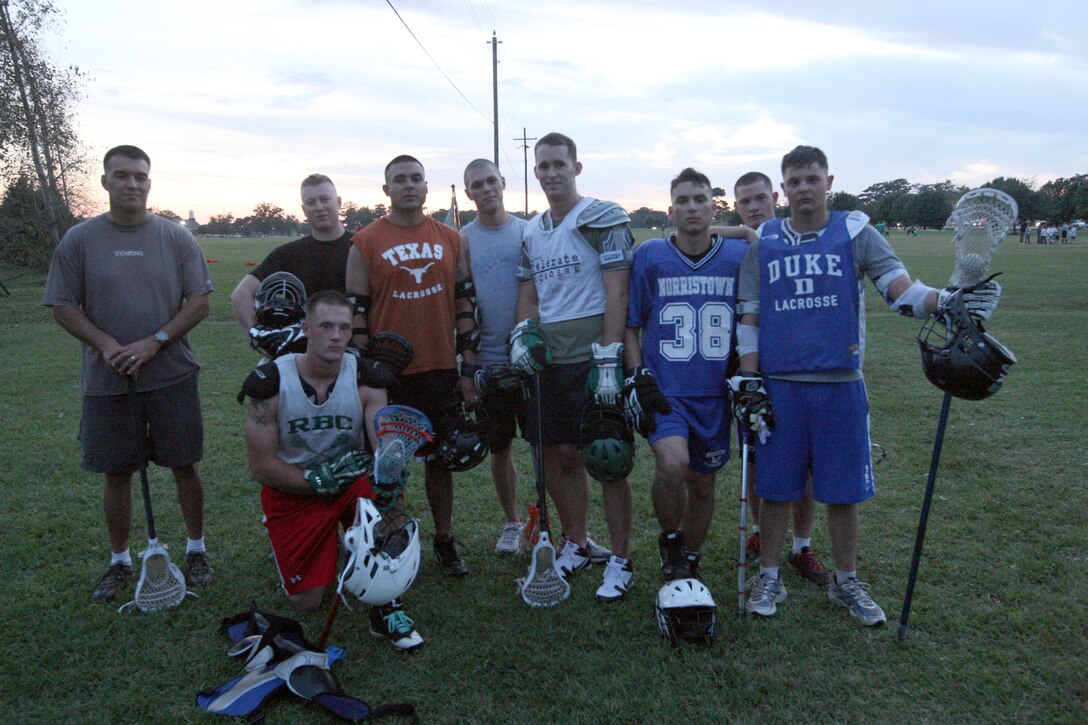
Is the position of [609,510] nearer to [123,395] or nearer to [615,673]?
[615,673]

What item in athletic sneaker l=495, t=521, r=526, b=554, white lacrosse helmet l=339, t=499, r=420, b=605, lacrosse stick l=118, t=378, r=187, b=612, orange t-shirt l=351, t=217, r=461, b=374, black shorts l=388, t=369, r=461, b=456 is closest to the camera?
white lacrosse helmet l=339, t=499, r=420, b=605

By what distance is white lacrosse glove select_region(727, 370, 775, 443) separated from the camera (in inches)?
146

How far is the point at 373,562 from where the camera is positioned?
3312 mm

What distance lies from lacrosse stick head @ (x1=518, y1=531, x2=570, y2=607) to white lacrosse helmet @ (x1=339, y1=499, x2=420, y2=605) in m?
0.86

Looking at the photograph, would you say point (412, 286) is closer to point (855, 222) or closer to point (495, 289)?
point (495, 289)

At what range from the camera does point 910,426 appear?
7.52 m

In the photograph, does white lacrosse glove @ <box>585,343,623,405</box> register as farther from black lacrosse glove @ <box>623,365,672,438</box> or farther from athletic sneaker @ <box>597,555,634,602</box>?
athletic sneaker @ <box>597,555,634,602</box>

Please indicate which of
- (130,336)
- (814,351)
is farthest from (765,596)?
(130,336)

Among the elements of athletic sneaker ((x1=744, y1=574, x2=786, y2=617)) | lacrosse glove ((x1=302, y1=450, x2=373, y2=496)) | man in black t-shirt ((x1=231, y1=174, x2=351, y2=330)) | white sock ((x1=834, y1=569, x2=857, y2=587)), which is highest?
man in black t-shirt ((x1=231, y1=174, x2=351, y2=330))

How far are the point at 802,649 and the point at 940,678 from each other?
1.90ft

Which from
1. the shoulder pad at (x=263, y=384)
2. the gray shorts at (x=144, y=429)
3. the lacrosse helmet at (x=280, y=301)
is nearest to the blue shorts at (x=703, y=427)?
the shoulder pad at (x=263, y=384)

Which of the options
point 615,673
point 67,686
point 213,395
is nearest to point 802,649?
point 615,673

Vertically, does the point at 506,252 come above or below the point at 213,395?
above

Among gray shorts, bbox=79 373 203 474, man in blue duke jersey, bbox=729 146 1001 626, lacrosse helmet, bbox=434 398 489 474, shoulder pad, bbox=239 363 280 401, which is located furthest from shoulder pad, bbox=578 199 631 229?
gray shorts, bbox=79 373 203 474
